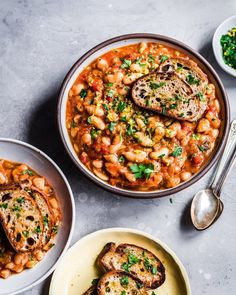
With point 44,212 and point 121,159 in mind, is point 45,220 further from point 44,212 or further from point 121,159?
point 121,159

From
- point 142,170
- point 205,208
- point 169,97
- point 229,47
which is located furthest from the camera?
point 229,47

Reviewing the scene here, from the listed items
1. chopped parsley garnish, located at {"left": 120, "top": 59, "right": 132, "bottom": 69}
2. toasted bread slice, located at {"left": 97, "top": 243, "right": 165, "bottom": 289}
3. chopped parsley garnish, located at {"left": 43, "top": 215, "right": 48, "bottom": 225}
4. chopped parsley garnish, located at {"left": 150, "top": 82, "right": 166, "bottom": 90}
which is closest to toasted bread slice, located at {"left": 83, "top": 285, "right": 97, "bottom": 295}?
toasted bread slice, located at {"left": 97, "top": 243, "right": 165, "bottom": 289}

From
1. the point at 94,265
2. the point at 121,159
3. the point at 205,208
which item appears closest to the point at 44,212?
the point at 94,265

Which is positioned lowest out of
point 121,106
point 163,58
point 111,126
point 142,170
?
point 142,170

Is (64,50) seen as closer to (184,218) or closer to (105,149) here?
(105,149)

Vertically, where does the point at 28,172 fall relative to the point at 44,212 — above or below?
above

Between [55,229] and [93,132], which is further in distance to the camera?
[55,229]

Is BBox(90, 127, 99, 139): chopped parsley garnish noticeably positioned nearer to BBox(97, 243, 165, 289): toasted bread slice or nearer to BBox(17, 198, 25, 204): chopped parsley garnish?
BBox(17, 198, 25, 204): chopped parsley garnish
